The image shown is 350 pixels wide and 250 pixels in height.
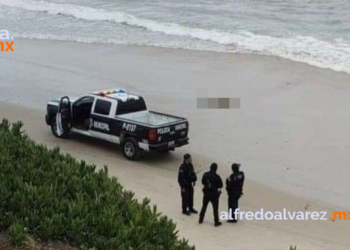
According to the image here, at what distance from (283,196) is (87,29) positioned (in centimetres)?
2933

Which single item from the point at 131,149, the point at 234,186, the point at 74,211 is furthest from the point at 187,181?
the point at 74,211

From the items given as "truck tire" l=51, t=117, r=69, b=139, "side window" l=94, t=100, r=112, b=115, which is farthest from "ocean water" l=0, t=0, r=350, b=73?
"truck tire" l=51, t=117, r=69, b=139

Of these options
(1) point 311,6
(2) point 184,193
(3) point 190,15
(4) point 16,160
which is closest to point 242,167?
(2) point 184,193

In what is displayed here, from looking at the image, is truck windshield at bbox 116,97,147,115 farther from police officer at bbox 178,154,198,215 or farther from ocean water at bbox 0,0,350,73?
ocean water at bbox 0,0,350,73

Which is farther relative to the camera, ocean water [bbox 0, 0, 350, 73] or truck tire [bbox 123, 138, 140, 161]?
ocean water [bbox 0, 0, 350, 73]

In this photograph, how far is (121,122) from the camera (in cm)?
1702

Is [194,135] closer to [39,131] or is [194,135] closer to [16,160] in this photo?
[39,131]

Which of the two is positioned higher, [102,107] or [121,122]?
[102,107]

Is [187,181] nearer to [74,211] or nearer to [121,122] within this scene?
[121,122]

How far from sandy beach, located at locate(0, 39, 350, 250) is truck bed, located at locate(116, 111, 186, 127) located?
940 mm

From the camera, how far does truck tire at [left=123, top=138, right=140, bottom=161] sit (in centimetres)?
1658

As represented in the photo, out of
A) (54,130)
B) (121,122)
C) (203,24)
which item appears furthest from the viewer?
(203,24)

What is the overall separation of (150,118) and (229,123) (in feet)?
10.3

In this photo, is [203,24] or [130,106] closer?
[130,106]
